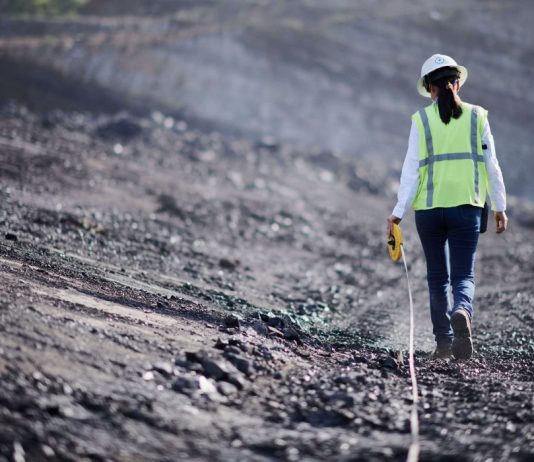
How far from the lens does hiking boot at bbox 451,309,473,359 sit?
478 cm

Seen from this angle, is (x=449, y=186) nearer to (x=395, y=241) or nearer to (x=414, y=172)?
(x=414, y=172)

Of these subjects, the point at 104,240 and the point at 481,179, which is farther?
the point at 104,240

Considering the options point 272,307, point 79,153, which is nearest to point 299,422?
point 272,307

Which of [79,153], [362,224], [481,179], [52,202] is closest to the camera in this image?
[481,179]

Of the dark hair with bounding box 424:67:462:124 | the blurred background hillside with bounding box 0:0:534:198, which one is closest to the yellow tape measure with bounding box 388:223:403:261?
the dark hair with bounding box 424:67:462:124

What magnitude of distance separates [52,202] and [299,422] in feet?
22.3

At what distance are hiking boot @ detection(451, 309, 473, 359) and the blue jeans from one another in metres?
0.08

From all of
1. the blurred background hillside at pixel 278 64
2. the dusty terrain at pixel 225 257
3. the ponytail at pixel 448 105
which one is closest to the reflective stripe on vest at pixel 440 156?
the ponytail at pixel 448 105

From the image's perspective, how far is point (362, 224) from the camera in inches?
572

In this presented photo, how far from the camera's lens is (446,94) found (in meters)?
4.92

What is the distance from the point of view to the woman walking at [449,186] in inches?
193

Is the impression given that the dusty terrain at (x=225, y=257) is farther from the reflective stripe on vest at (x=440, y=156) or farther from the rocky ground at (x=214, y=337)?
the reflective stripe on vest at (x=440, y=156)

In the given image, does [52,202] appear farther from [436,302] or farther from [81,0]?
[81,0]

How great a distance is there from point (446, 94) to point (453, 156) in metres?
0.42
